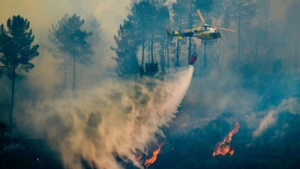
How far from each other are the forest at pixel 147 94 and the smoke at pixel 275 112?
12 cm

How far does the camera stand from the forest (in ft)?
94.9

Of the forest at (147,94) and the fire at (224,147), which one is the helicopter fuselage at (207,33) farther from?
the fire at (224,147)

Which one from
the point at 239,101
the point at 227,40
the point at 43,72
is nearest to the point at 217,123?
the point at 239,101

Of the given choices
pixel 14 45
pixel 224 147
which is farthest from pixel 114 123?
pixel 14 45

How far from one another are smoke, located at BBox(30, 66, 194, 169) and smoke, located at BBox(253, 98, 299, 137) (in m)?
9.80

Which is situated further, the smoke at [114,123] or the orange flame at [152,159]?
the orange flame at [152,159]

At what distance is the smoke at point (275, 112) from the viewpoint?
3344 cm

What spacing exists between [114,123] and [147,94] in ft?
17.4

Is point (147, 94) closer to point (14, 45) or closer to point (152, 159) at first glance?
point (152, 159)

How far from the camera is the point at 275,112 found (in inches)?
1442

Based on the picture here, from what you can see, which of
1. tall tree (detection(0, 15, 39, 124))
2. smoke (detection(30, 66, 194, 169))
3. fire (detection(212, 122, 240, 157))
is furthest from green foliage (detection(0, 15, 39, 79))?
fire (detection(212, 122, 240, 157))

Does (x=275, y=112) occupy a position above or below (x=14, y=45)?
below

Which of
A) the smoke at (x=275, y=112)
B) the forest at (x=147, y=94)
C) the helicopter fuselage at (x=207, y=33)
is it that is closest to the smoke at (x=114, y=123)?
the forest at (x=147, y=94)

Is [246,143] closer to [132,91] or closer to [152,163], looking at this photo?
[152,163]
